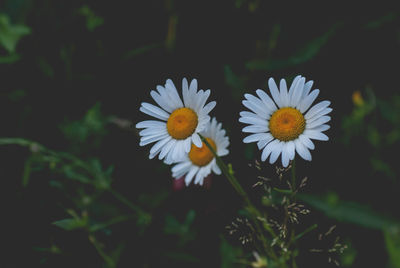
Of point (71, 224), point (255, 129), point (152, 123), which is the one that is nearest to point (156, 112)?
point (152, 123)

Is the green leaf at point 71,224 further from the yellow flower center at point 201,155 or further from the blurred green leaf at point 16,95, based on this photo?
the blurred green leaf at point 16,95

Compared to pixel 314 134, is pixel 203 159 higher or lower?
higher

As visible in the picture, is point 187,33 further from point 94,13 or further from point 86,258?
point 86,258

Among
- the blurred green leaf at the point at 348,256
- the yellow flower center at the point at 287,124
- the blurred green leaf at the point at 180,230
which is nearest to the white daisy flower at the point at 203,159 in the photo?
the yellow flower center at the point at 287,124

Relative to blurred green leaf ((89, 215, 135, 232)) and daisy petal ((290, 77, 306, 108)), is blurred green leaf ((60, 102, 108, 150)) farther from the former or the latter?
daisy petal ((290, 77, 306, 108))

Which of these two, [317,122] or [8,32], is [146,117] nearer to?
[8,32]

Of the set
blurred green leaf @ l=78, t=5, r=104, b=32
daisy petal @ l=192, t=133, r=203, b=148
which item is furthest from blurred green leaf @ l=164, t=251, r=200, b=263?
blurred green leaf @ l=78, t=5, r=104, b=32

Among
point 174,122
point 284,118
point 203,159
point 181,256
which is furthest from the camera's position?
point 181,256
